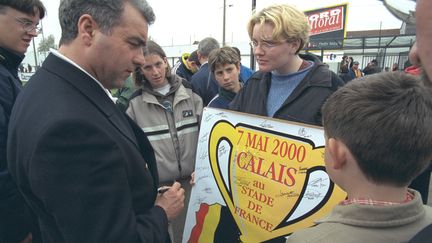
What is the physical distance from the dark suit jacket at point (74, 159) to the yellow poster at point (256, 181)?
2.33 ft

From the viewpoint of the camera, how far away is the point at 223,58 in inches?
120

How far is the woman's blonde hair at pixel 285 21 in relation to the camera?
1.95 m

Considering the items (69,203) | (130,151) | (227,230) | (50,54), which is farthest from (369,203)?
(50,54)

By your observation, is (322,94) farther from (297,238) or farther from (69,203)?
(69,203)

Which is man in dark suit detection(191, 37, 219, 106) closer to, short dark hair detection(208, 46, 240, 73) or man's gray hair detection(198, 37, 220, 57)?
short dark hair detection(208, 46, 240, 73)

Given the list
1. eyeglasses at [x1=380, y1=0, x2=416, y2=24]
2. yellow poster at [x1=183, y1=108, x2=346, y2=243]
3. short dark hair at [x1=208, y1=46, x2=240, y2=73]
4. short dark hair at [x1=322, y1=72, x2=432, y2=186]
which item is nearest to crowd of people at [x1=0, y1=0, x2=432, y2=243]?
short dark hair at [x1=322, y1=72, x2=432, y2=186]

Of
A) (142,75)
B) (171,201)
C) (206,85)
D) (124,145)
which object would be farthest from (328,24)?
(124,145)

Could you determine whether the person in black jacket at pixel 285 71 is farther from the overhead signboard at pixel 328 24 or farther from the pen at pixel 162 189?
the overhead signboard at pixel 328 24

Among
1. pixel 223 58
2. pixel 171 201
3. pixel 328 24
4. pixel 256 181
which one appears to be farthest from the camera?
pixel 328 24

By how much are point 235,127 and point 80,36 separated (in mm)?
1041

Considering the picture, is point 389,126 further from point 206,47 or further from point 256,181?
point 206,47

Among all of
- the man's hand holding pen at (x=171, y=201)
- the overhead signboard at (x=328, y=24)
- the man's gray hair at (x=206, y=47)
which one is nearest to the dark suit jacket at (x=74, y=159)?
the man's hand holding pen at (x=171, y=201)

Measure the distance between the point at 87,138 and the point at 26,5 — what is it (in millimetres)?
1559

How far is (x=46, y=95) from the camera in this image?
111cm
